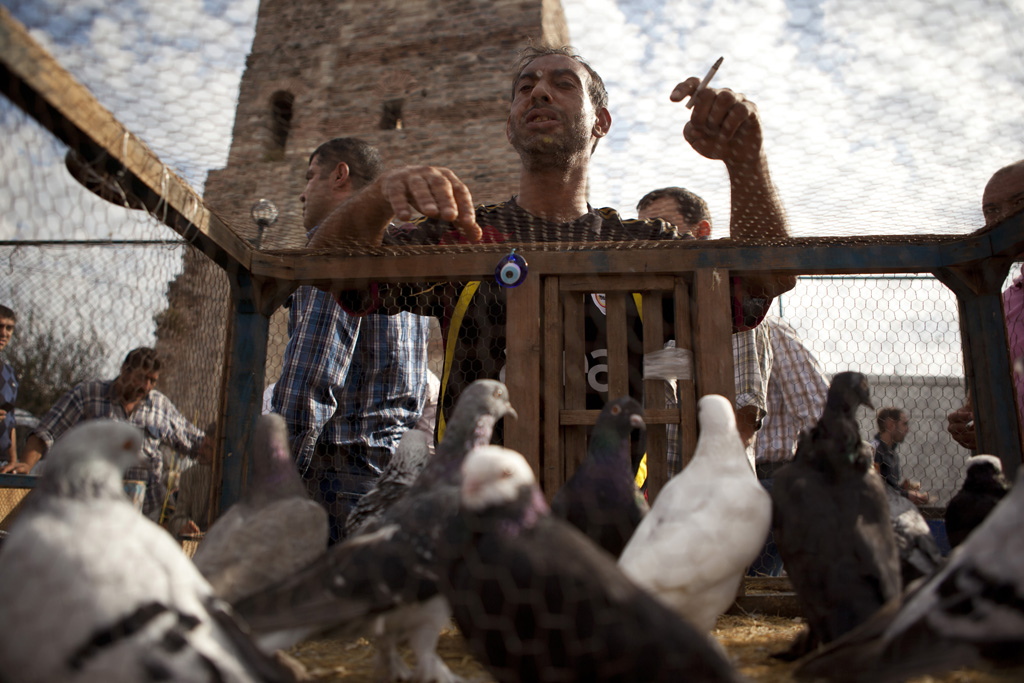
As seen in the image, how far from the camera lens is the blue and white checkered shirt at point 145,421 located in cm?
244

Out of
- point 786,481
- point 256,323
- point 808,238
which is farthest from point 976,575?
point 256,323

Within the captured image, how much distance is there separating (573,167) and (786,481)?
66.2 inches

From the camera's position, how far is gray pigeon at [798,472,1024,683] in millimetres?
990

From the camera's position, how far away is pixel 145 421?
10.0ft

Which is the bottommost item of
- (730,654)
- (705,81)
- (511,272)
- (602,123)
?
(730,654)

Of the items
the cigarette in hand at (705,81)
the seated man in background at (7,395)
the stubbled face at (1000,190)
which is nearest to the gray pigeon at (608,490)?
the cigarette in hand at (705,81)

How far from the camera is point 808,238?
1.99 meters

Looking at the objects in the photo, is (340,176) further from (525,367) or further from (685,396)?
(685,396)

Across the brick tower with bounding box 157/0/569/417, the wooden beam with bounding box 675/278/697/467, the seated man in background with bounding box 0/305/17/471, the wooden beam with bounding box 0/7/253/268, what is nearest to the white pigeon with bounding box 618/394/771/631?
the wooden beam with bounding box 675/278/697/467

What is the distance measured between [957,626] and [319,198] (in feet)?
10.6

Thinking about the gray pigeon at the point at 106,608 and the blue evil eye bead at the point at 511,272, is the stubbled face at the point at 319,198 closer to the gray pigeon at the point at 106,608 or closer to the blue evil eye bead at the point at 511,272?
the blue evil eye bead at the point at 511,272

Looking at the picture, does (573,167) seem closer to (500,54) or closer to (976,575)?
(976,575)

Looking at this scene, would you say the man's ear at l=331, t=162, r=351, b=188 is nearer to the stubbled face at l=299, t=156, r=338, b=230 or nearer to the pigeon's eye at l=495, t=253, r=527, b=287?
the stubbled face at l=299, t=156, r=338, b=230

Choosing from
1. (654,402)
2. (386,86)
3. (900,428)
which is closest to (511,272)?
(654,402)
